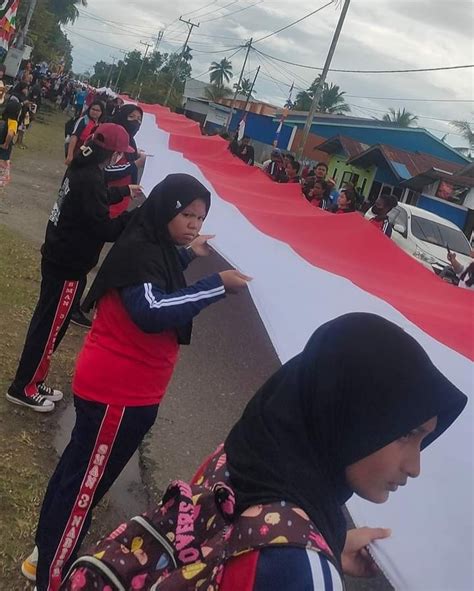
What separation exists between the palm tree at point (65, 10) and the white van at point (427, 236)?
50.7 metres

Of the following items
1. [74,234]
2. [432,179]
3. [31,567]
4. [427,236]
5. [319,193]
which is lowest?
[31,567]

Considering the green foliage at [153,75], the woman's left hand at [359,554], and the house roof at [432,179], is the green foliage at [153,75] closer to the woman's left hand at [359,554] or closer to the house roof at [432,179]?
the house roof at [432,179]

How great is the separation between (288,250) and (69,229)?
155 cm

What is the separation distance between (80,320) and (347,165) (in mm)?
26339

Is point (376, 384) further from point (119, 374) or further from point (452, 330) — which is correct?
point (452, 330)

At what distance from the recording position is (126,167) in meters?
5.30

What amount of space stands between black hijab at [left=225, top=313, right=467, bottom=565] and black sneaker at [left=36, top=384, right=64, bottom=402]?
3004 mm

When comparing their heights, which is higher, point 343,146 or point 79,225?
point 343,146

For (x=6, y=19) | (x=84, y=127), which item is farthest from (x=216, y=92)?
(x=84, y=127)

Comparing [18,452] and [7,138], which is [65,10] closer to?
[7,138]

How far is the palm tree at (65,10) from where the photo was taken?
5603 centimetres

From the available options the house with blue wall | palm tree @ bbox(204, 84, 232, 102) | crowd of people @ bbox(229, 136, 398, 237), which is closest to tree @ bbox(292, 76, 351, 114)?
palm tree @ bbox(204, 84, 232, 102)

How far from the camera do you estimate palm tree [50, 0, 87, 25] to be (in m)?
56.0

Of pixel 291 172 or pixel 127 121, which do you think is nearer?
pixel 127 121
